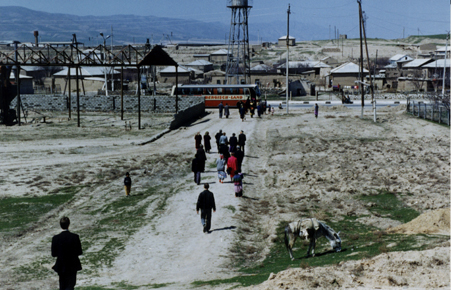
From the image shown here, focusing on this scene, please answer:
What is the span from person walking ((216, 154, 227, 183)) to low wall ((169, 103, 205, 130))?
66.8ft

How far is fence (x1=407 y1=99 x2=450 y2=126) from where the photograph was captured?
45.6m

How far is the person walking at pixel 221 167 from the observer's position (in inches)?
873

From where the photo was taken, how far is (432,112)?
47.4 metres

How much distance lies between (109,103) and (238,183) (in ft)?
132

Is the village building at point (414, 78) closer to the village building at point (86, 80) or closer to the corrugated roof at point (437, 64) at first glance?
the corrugated roof at point (437, 64)

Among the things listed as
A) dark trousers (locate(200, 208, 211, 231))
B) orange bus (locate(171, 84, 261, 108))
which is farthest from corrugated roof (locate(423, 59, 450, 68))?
dark trousers (locate(200, 208, 211, 231))

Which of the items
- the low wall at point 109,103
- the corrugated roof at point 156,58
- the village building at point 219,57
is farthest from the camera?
the village building at point 219,57

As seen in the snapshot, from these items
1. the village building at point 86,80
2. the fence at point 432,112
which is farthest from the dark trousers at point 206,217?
the village building at point 86,80

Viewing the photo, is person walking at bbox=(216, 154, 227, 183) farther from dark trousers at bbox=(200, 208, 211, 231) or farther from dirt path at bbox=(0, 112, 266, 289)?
dark trousers at bbox=(200, 208, 211, 231)

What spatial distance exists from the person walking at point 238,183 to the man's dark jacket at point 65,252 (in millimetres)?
11186

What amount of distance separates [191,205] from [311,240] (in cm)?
714

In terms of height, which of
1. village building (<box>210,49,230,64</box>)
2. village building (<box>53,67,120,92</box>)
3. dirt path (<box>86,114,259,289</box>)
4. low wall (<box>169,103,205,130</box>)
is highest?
village building (<box>210,49,230,64</box>)

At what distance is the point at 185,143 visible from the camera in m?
36.1

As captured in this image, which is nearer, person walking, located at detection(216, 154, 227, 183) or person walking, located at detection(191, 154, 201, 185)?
person walking, located at detection(216, 154, 227, 183)
